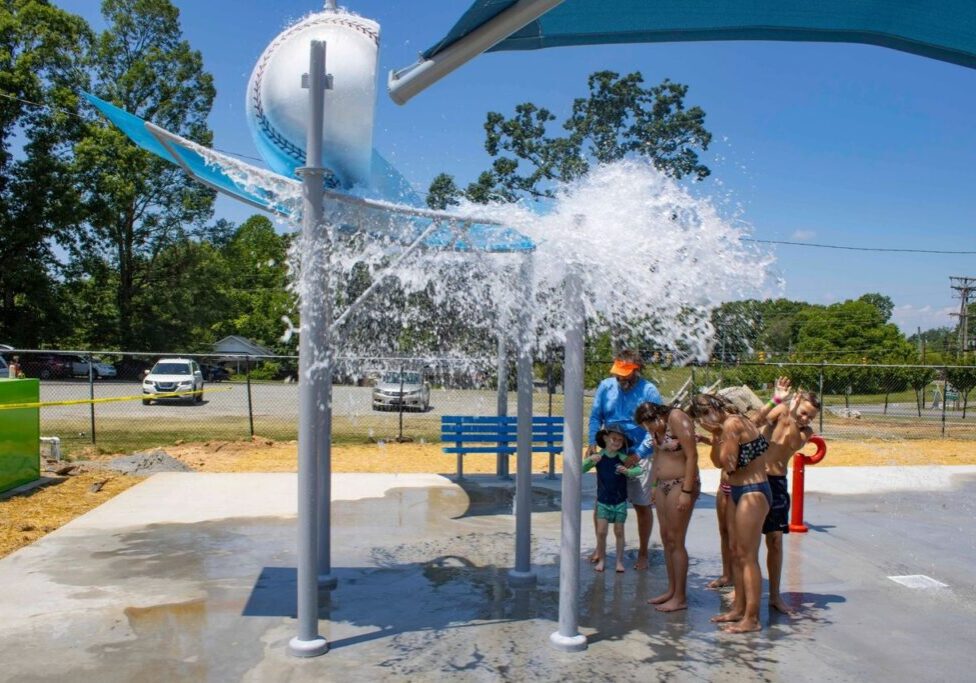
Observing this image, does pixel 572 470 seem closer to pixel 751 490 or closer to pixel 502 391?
pixel 751 490

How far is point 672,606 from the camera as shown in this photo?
210 inches

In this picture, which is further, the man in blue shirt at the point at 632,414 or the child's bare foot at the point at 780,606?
the man in blue shirt at the point at 632,414

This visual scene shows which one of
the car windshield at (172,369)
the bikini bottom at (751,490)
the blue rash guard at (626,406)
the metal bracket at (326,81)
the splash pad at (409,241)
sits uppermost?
the metal bracket at (326,81)

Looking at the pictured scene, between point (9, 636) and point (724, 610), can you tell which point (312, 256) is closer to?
point (9, 636)

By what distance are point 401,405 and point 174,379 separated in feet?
35.6

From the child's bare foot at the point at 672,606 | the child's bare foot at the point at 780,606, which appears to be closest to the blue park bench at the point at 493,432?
the child's bare foot at the point at 672,606

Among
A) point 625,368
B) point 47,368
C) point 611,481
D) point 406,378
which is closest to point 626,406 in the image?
point 625,368

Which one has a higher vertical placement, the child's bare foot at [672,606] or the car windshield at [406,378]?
the car windshield at [406,378]

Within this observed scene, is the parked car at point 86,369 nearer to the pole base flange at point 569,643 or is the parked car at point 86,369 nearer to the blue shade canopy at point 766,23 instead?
the blue shade canopy at point 766,23

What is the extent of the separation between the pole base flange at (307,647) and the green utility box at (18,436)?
19.7 feet

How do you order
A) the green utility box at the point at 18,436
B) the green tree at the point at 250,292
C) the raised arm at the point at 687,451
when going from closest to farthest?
the raised arm at the point at 687,451 < the green utility box at the point at 18,436 < the green tree at the point at 250,292

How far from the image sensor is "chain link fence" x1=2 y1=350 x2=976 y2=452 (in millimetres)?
14391

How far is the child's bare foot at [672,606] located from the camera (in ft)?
17.5

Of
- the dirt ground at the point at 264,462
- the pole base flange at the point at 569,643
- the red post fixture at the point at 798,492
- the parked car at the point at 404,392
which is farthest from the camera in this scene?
the parked car at the point at 404,392
